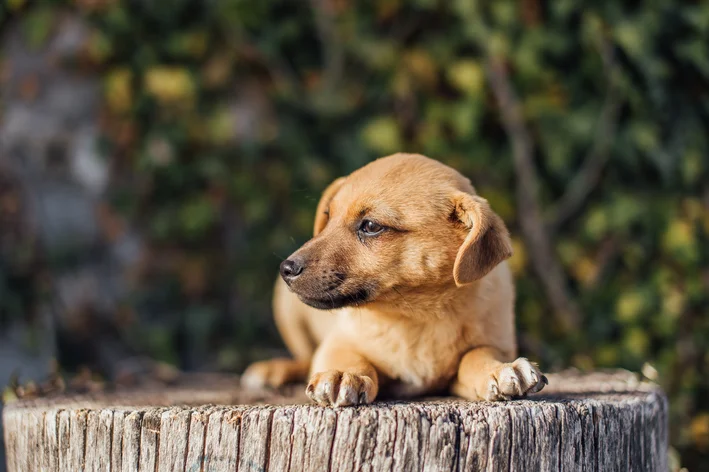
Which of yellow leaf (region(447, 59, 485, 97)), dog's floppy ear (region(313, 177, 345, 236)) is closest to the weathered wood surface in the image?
dog's floppy ear (region(313, 177, 345, 236))

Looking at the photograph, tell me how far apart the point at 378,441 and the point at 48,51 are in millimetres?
5285

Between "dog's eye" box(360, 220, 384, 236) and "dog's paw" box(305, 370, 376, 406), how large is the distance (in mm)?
574

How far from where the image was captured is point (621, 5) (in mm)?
5730

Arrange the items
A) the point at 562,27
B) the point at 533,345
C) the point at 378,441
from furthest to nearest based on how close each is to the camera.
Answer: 1. the point at 562,27
2. the point at 533,345
3. the point at 378,441

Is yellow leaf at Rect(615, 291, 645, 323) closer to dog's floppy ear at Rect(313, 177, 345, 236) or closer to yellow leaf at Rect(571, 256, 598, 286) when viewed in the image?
yellow leaf at Rect(571, 256, 598, 286)

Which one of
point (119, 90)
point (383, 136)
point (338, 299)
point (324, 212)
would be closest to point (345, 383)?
point (338, 299)

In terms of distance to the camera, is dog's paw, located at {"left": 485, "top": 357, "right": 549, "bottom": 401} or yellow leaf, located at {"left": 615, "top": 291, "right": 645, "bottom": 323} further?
yellow leaf, located at {"left": 615, "top": 291, "right": 645, "bottom": 323}

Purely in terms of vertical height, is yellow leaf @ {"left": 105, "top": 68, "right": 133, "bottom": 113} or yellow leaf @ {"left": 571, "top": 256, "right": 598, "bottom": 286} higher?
yellow leaf @ {"left": 105, "top": 68, "right": 133, "bottom": 113}

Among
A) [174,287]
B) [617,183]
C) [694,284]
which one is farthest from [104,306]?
[694,284]

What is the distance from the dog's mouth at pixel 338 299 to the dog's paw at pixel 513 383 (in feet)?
1.88

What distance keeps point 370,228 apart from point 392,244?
11cm

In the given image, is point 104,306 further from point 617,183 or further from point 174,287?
point 617,183

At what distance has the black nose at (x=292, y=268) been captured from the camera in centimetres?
292

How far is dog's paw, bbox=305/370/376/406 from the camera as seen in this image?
2643 mm
